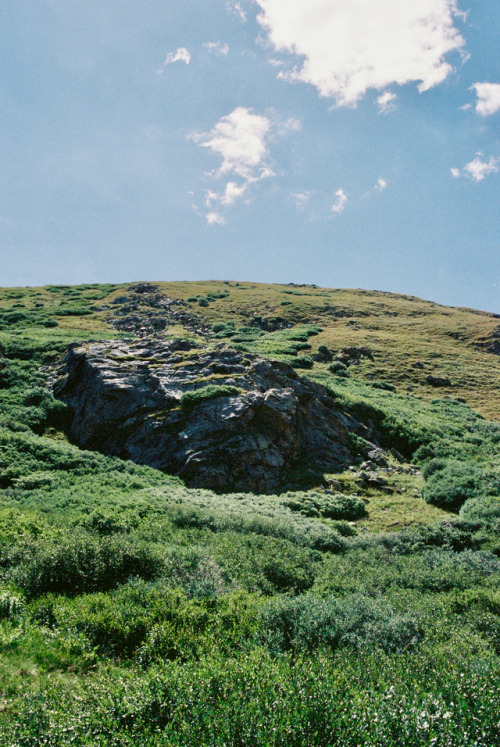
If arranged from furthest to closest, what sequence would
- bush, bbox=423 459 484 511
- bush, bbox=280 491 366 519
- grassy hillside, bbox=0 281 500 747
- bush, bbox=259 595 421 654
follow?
bush, bbox=423 459 484 511, bush, bbox=280 491 366 519, bush, bbox=259 595 421 654, grassy hillside, bbox=0 281 500 747

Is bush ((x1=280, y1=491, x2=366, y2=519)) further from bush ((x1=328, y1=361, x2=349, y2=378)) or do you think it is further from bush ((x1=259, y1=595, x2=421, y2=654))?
bush ((x1=328, y1=361, x2=349, y2=378))

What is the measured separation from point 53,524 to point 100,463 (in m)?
7.92

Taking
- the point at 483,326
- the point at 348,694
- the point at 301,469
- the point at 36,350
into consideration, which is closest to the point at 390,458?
the point at 301,469

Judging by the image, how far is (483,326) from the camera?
63.6 m

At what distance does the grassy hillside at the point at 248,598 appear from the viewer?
415 centimetres

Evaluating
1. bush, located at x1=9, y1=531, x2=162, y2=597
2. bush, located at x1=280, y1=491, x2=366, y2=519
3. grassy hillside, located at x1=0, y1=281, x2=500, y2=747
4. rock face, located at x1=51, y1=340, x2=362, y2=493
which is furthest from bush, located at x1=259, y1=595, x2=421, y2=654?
rock face, located at x1=51, y1=340, x2=362, y2=493

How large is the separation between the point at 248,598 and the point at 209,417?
14445 mm

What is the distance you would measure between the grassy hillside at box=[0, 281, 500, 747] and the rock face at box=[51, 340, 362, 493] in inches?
68.2

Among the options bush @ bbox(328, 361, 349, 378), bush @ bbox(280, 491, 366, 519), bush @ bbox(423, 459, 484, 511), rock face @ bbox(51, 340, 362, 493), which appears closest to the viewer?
bush @ bbox(280, 491, 366, 519)

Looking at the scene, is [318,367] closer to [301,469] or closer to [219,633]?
[301,469]

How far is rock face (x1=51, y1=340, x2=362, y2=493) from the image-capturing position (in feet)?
67.5

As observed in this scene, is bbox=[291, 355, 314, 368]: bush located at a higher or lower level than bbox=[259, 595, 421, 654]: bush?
higher

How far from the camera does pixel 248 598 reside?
26.2 feet

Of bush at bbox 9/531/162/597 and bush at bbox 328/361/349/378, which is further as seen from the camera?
bush at bbox 328/361/349/378
